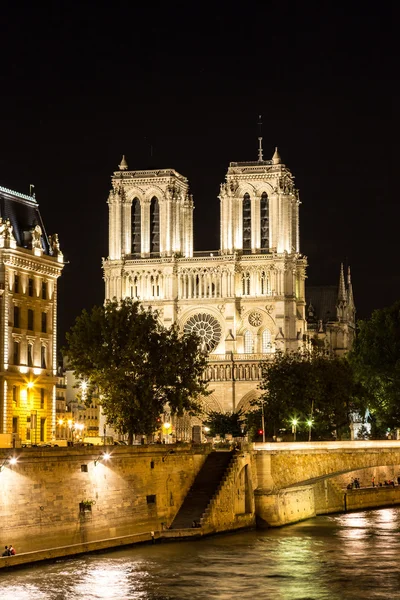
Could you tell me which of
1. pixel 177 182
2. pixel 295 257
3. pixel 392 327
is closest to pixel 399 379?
pixel 392 327

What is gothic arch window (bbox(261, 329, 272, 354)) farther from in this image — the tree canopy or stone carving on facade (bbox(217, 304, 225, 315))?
the tree canopy

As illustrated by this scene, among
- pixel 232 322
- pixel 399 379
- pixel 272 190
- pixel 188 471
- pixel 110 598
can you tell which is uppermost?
pixel 272 190

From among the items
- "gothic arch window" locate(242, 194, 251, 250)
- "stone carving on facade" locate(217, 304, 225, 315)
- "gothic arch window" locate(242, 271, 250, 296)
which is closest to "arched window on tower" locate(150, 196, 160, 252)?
"gothic arch window" locate(242, 194, 251, 250)

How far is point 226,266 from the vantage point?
139 m

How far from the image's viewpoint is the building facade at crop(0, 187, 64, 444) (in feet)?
262

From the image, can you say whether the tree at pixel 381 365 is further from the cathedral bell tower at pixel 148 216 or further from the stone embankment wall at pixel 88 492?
the stone embankment wall at pixel 88 492

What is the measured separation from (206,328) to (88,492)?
84.0 m

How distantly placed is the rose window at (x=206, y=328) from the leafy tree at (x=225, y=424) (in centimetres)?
901

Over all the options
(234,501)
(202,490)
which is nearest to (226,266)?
(234,501)

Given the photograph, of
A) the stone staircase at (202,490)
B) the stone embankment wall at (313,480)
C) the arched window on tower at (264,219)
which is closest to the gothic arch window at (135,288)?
the arched window on tower at (264,219)

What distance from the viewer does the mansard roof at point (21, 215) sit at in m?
83.3

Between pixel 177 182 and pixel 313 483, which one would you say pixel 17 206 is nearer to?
pixel 313 483

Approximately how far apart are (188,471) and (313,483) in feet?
39.4

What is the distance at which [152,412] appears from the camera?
80625 mm
